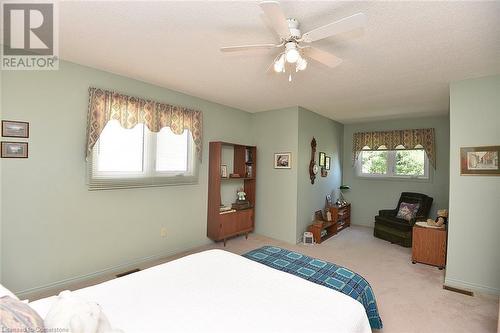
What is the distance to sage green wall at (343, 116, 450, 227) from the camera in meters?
4.84

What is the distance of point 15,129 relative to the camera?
2342 mm

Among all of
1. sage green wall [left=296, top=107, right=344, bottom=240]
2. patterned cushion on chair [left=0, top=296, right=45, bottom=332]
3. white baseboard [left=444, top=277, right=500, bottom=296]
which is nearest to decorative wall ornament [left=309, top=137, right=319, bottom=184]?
sage green wall [left=296, top=107, right=344, bottom=240]

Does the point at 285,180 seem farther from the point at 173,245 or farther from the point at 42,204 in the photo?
the point at 42,204

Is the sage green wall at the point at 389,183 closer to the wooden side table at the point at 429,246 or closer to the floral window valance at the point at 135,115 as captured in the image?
the wooden side table at the point at 429,246

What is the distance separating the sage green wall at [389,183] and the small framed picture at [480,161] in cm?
239

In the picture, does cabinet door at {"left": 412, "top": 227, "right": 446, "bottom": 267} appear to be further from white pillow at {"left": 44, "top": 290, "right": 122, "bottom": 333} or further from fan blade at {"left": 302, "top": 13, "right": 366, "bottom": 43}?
white pillow at {"left": 44, "top": 290, "right": 122, "bottom": 333}

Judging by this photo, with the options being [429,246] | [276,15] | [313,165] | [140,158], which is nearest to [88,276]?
[140,158]

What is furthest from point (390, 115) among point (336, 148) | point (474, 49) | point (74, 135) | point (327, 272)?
point (74, 135)

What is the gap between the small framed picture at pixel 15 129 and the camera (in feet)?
7.50

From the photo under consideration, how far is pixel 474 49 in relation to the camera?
2.17m

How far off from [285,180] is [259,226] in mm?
1100

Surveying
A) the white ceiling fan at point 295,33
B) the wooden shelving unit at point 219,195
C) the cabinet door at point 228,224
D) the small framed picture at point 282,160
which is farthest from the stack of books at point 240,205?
the white ceiling fan at point 295,33

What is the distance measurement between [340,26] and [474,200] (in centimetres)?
271

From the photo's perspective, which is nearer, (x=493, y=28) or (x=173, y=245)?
(x=493, y=28)
